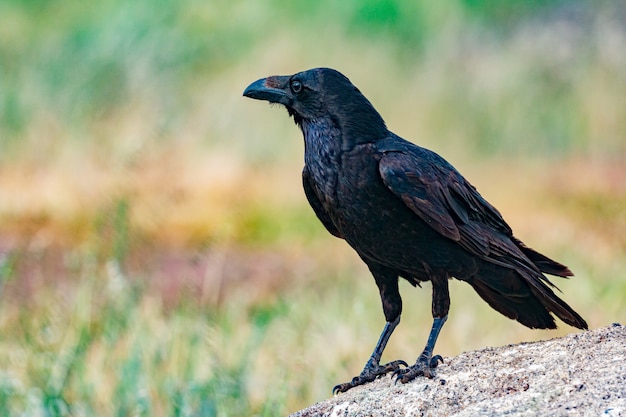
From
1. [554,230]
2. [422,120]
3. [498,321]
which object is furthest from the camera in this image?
[422,120]

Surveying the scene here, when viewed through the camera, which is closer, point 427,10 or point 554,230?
point 554,230

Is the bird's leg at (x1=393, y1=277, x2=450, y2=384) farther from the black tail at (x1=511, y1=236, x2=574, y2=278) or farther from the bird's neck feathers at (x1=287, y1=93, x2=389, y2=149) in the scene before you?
the bird's neck feathers at (x1=287, y1=93, x2=389, y2=149)

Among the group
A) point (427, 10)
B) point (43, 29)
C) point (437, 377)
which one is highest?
point (427, 10)

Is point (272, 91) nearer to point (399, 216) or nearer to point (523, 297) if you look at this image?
point (399, 216)

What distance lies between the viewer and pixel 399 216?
5469 millimetres

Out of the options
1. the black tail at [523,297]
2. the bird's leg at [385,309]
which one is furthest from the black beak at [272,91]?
the black tail at [523,297]

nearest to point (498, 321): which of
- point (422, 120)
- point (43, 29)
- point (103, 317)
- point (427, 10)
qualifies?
point (103, 317)

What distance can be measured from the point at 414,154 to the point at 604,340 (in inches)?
49.7

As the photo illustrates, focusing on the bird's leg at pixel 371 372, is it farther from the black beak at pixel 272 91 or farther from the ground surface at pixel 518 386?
the black beak at pixel 272 91

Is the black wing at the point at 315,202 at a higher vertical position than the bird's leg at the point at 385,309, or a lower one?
higher

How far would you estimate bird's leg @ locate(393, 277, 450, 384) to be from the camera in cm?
515

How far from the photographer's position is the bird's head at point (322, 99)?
5738mm

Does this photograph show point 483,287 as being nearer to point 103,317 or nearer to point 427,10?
point 103,317

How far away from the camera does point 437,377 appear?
504 centimetres
